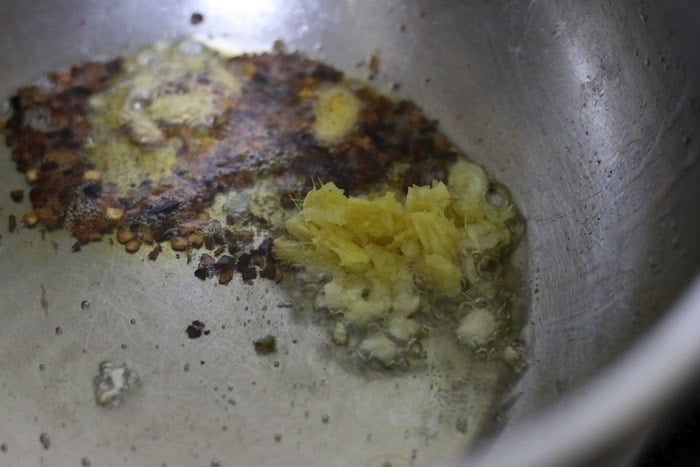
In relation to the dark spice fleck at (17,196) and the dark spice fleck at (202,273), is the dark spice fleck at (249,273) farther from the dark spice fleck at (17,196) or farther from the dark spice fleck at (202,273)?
the dark spice fleck at (17,196)

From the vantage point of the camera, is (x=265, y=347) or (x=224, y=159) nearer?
(x=265, y=347)

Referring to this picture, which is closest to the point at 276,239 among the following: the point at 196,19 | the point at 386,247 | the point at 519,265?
the point at 386,247

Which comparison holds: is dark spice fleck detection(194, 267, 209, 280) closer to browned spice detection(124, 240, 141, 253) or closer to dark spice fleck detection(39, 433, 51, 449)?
browned spice detection(124, 240, 141, 253)

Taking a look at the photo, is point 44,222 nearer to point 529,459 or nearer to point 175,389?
point 175,389

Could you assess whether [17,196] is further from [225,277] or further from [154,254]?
[225,277]

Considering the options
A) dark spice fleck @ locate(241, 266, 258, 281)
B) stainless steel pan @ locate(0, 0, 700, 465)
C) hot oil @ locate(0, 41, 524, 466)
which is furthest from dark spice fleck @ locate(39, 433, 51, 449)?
dark spice fleck @ locate(241, 266, 258, 281)

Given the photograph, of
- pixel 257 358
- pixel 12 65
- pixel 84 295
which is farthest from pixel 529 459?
pixel 12 65

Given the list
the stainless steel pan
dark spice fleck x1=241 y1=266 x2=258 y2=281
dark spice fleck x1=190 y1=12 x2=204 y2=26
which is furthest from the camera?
A: dark spice fleck x1=190 y1=12 x2=204 y2=26

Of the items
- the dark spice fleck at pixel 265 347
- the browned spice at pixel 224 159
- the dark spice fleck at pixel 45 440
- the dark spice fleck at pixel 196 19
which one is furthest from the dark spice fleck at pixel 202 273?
the dark spice fleck at pixel 196 19
